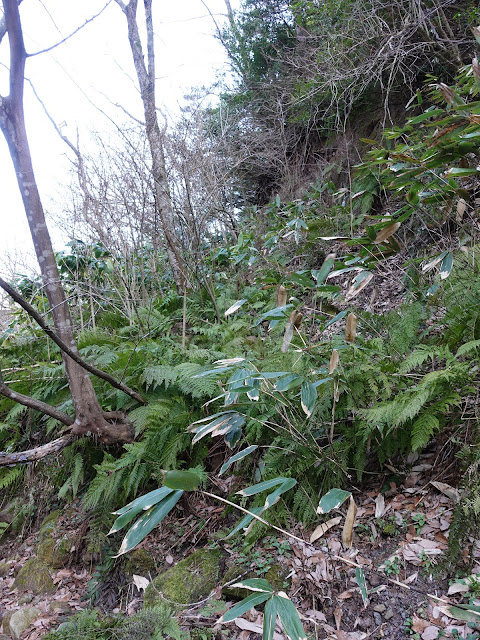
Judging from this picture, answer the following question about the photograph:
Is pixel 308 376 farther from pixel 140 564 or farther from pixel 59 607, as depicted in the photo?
pixel 59 607

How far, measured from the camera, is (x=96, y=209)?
15.4 feet

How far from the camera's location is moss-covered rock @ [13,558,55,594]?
2.91 metres

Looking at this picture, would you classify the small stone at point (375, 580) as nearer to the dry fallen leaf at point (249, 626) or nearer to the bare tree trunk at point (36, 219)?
the dry fallen leaf at point (249, 626)

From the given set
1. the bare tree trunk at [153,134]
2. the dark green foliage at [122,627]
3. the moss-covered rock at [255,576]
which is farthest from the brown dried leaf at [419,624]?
the bare tree trunk at [153,134]

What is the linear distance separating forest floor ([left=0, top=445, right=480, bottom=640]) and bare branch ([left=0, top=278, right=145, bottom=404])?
3.57ft

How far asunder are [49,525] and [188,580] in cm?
161

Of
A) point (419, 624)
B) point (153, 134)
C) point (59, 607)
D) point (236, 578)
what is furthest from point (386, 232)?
point (153, 134)

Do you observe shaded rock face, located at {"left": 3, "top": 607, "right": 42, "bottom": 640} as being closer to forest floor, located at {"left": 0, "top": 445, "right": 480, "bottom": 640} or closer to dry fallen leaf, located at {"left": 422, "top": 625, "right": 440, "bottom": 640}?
forest floor, located at {"left": 0, "top": 445, "right": 480, "bottom": 640}

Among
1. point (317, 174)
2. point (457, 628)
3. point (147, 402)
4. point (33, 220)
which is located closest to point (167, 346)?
point (147, 402)

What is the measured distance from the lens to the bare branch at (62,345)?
2.25 metres

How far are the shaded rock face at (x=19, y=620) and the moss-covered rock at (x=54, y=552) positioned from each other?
36cm

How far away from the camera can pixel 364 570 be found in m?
1.90

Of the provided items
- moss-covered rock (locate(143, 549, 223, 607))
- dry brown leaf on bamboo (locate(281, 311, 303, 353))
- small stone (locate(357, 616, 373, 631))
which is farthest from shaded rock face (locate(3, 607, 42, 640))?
dry brown leaf on bamboo (locate(281, 311, 303, 353))

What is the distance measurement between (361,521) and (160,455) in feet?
4.74
